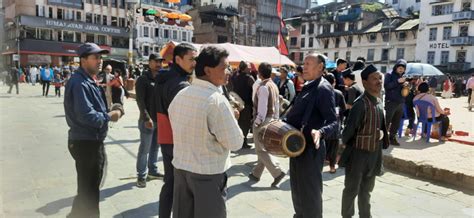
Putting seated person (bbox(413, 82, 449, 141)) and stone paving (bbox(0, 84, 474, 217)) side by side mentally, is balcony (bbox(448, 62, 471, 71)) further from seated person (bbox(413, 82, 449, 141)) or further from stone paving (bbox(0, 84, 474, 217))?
stone paving (bbox(0, 84, 474, 217))

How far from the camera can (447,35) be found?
4722cm

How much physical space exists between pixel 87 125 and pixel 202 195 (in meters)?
1.45

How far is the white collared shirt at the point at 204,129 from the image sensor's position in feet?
7.76

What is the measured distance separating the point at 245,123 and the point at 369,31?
53660 mm

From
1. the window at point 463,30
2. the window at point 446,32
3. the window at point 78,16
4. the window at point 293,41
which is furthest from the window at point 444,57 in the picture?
the window at point 78,16

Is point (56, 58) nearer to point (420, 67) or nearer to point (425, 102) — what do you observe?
point (420, 67)

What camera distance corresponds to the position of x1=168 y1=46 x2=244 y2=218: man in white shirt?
7.79ft

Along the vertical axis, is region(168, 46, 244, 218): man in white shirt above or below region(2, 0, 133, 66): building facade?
below

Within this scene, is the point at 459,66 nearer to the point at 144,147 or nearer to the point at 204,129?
the point at 144,147

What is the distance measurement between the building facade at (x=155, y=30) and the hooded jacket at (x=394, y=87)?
42.2m

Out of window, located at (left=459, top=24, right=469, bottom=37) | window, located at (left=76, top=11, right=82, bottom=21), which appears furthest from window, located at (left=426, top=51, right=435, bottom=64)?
window, located at (left=76, top=11, right=82, bottom=21)

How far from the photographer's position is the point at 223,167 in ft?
8.28

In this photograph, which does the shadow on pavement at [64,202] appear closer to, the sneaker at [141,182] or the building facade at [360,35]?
the sneaker at [141,182]

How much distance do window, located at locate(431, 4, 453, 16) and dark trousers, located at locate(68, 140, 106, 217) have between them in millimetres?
54177
